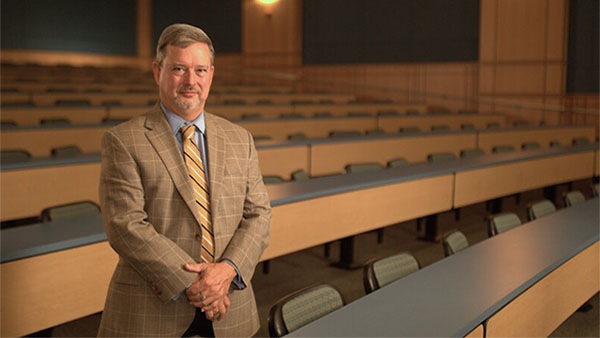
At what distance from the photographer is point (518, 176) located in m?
5.89

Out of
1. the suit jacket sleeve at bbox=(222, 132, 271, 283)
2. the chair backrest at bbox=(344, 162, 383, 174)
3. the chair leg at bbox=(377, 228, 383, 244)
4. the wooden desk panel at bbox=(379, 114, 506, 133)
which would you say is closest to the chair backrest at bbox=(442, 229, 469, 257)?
the suit jacket sleeve at bbox=(222, 132, 271, 283)

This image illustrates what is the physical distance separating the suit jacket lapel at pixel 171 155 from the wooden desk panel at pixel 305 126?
5.16 meters

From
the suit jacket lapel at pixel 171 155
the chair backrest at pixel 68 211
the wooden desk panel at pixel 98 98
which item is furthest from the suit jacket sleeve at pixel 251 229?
the wooden desk panel at pixel 98 98

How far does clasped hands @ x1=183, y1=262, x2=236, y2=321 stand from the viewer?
1717 millimetres

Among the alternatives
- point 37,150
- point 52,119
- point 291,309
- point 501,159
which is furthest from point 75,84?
point 291,309

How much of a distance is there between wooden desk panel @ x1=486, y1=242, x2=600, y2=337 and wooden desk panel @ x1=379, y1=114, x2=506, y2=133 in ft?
19.0

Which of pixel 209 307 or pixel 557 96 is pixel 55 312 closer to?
pixel 209 307

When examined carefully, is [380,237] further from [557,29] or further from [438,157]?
[557,29]

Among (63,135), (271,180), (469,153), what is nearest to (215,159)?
(271,180)

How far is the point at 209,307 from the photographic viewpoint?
1738 millimetres

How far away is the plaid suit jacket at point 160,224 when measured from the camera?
5.55 ft

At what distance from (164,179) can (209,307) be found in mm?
395

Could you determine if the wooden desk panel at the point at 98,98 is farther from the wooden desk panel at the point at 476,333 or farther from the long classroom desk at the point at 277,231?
the wooden desk panel at the point at 476,333

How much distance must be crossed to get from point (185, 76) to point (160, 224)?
17.2 inches
